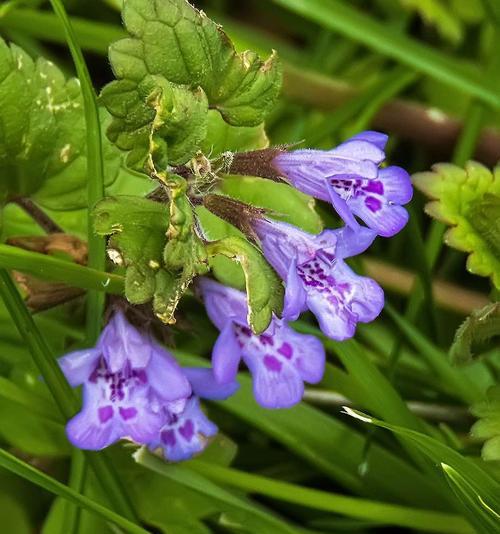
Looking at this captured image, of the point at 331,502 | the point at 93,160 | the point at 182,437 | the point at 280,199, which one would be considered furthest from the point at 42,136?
the point at 331,502

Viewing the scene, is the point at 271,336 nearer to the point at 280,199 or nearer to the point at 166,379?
the point at 166,379

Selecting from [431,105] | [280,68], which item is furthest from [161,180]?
[431,105]

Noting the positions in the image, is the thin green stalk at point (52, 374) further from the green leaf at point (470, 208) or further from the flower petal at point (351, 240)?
the green leaf at point (470, 208)

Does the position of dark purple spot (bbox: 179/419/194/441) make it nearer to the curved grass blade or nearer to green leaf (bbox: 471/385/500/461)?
the curved grass blade

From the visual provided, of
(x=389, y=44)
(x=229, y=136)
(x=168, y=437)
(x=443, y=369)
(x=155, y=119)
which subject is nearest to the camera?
(x=155, y=119)

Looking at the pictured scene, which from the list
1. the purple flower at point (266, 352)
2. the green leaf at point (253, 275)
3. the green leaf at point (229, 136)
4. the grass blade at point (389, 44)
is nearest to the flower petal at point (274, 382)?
the purple flower at point (266, 352)

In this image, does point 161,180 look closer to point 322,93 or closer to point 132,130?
point 132,130

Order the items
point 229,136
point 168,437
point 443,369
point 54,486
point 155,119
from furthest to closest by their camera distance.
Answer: point 443,369 → point 229,136 → point 168,437 → point 54,486 → point 155,119
